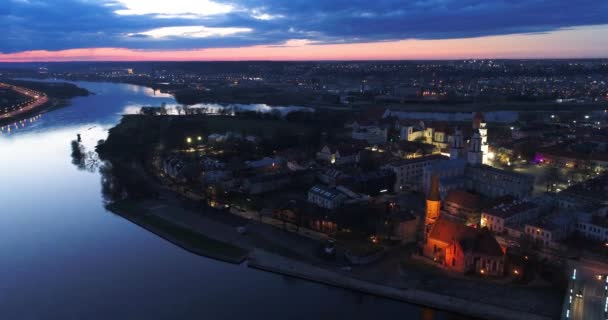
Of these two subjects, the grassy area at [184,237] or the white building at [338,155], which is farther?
the white building at [338,155]

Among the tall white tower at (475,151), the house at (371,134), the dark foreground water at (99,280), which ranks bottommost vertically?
the dark foreground water at (99,280)

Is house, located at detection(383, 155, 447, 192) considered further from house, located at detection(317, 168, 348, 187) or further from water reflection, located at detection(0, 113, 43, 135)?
water reflection, located at detection(0, 113, 43, 135)

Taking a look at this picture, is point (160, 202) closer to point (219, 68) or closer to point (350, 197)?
point (350, 197)

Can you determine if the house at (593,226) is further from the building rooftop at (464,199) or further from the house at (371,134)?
the house at (371,134)

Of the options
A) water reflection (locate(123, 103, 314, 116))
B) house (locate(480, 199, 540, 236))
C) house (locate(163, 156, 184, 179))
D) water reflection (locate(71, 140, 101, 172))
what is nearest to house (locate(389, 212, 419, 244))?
house (locate(480, 199, 540, 236))

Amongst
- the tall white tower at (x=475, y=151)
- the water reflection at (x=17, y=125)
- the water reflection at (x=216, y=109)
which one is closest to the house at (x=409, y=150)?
the tall white tower at (x=475, y=151)

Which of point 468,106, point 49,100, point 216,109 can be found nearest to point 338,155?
point 216,109

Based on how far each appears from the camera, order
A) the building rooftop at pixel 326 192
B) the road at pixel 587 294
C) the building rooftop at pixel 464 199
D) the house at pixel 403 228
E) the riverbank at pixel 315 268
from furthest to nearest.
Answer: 1. the building rooftop at pixel 326 192
2. the building rooftop at pixel 464 199
3. the house at pixel 403 228
4. the riverbank at pixel 315 268
5. the road at pixel 587 294
